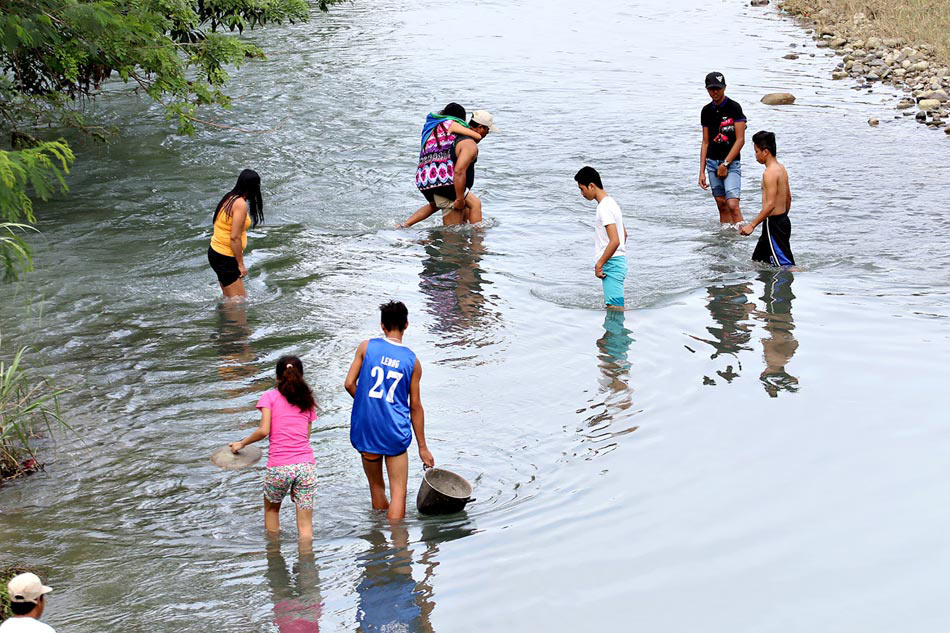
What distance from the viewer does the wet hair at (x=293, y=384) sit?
6.77 meters

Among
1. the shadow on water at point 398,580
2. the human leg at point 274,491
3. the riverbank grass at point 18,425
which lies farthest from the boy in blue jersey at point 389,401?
the riverbank grass at point 18,425

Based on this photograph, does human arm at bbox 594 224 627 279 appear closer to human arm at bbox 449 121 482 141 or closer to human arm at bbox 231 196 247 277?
human arm at bbox 449 121 482 141

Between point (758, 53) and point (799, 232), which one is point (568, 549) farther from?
point (758, 53)

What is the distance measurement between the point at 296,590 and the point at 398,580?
61 cm

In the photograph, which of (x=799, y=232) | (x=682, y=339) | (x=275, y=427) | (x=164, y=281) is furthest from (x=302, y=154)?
(x=275, y=427)

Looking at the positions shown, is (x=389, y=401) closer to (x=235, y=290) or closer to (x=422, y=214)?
(x=235, y=290)

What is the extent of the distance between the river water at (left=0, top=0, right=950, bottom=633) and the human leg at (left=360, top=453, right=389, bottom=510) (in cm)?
14

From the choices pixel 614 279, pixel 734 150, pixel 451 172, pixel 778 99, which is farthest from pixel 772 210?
pixel 778 99

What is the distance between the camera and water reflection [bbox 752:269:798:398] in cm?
977

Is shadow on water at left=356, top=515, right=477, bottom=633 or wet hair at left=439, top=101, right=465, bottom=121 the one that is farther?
wet hair at left=439, top=101, right=465, bottom=121

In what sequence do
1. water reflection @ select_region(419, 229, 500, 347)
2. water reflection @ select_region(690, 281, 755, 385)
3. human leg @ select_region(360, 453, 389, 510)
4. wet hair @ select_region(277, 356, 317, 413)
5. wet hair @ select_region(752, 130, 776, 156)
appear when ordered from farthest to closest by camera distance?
wet hair @ select_region(752, 130, 776, 156)
water reflection @ select_region(419, 229, 500, 347)
water reflection @ select_region(690, 281, 755, 385)
human leg @ select_region(360, 453, 389, 510)
wet hair @ select_region(277, 356, 317, 413)

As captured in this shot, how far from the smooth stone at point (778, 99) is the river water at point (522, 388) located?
9.16ft

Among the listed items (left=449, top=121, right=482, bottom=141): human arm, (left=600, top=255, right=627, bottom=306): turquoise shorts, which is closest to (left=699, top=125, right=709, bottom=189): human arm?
(left=449, top=121, right=482, bottom=141): human arm

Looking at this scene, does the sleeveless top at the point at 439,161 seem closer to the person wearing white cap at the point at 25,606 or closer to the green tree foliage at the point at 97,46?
the green tree foliage at the point at 97,46
